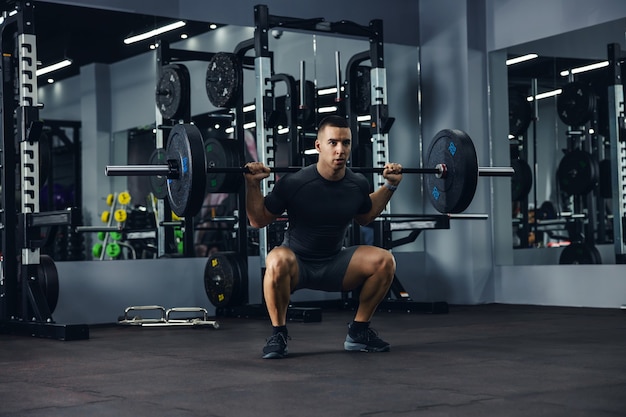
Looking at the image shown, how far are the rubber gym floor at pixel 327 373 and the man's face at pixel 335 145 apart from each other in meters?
0.81

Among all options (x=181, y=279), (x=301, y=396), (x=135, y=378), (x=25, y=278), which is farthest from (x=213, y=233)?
(x=301, y=396)

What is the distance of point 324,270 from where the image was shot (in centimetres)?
382

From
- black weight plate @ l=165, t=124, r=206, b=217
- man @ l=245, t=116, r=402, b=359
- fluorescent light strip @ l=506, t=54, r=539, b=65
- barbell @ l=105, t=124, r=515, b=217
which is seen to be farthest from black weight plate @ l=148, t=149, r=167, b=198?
fluorescent light strip @ l=506, t=54, r=539, b=65

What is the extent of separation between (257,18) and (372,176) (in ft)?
5.82

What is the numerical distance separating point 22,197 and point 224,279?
1.57m

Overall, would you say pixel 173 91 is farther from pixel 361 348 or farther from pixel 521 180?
pixel 361 348

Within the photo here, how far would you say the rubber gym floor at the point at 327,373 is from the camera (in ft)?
8.19

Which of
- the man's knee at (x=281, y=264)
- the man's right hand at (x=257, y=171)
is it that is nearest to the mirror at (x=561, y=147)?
the man's knee at (x=281, y=264)

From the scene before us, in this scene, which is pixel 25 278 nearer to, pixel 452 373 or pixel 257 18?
pixel 257 18

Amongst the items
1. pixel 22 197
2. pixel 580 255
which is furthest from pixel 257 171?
pixel 580 255

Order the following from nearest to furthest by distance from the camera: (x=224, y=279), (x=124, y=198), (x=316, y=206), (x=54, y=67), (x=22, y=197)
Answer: (x=316, y=206) → (x=22, y=197) → (x=54, y=67) → (x=224, y=279) → (x=124, y=198)

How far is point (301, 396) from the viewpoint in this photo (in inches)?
105

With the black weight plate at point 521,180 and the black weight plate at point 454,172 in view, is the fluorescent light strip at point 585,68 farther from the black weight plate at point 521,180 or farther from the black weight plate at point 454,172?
the black weight plate at point 454,172

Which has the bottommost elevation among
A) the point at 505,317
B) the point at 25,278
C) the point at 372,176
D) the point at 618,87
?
the point at 505,317
